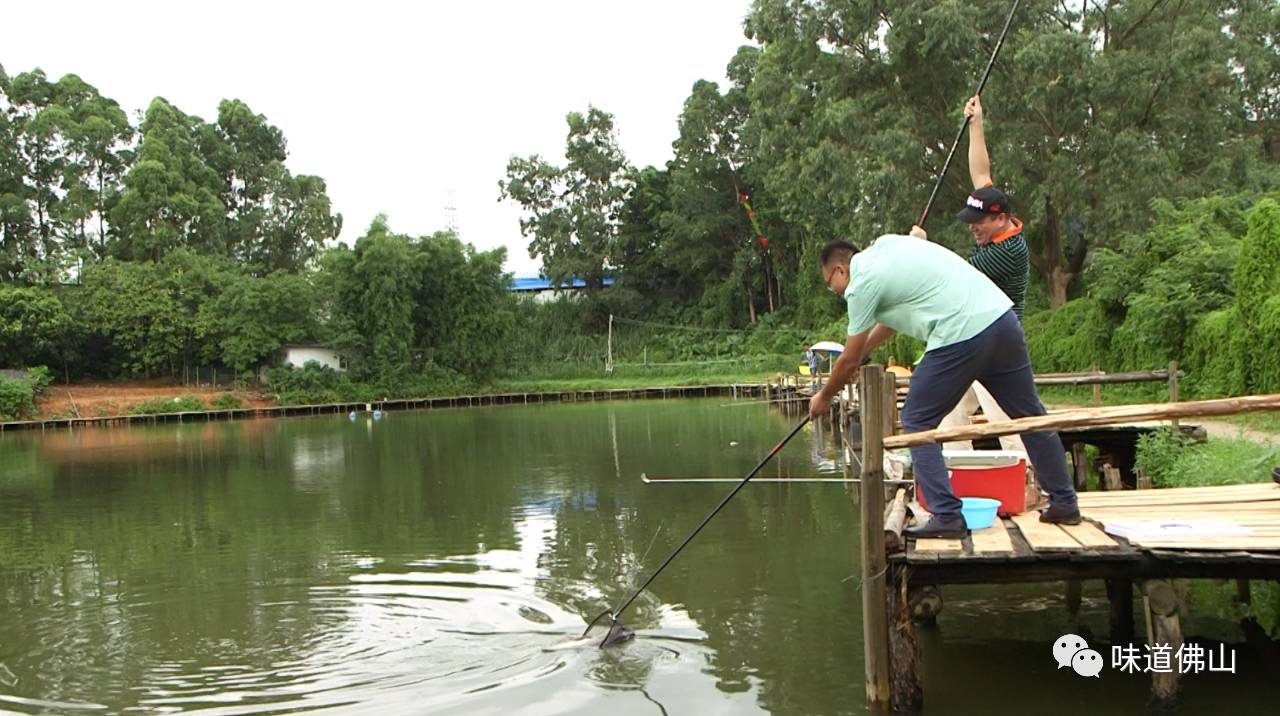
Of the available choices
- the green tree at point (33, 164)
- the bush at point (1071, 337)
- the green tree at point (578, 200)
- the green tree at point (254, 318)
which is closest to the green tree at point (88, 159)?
the green tree at point (33, 164)

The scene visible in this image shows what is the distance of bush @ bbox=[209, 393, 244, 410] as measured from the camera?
3628 centimetres

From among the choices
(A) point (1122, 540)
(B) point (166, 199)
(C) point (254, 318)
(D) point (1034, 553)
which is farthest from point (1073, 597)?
(B) point (166, 199)

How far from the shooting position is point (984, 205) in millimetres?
4945

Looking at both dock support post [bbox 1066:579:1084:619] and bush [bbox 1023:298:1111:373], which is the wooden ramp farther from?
bush [bbox 1023:298:1111:373]

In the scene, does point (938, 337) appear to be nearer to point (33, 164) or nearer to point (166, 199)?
point (166, 199)

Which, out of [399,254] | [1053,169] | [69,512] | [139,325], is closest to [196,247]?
[139,325]

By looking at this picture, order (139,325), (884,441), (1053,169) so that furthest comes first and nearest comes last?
(139,325) → (1053,169) → (884,441)

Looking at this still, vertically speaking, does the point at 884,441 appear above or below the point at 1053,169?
below

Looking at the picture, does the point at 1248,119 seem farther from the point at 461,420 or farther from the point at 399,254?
the point at 399,254

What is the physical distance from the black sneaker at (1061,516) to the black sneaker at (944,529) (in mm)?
497

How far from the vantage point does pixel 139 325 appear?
127 feet

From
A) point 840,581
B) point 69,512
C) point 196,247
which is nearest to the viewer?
point 840,581

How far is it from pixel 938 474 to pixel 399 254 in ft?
127

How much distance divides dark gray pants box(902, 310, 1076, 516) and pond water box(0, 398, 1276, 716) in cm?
107
